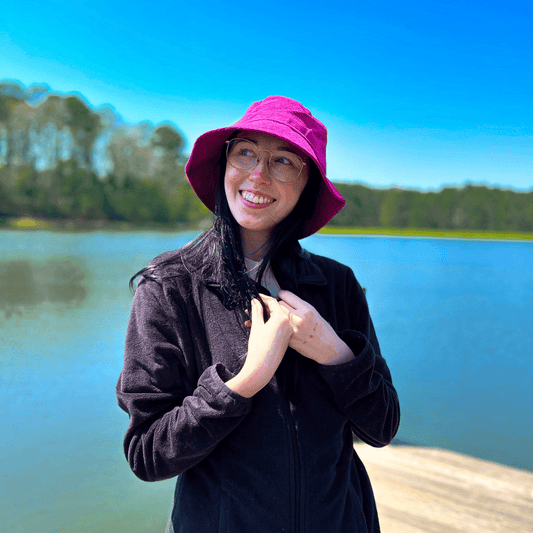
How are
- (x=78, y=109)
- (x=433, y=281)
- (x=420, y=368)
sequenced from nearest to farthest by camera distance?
(x=420, y=368)
(x=433, y=281)
(x=78, y=109)

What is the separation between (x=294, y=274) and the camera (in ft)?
3.48

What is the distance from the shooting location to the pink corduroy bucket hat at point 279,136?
0.93 metres

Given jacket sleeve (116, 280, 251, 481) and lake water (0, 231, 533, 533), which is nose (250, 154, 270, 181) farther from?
lake water (0, 231, 533, 533)

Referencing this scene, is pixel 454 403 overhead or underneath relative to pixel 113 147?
underneath

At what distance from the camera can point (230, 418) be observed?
81cm

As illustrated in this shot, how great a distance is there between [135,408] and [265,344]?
0.89 feet

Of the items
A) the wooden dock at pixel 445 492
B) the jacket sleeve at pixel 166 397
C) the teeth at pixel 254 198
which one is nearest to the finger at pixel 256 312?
the jacket sleeve at pixel 166 397

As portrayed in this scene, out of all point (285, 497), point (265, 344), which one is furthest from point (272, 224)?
point (285, 497)

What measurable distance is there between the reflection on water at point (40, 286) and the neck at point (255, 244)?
29.1 ft

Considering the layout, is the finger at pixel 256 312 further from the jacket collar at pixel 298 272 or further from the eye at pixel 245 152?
the eye at pixel 245 152

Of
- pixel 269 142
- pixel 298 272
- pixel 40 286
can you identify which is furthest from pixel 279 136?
pixel 40 286

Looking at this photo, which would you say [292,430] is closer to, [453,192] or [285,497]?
[285,497]

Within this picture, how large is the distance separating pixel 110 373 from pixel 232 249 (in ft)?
19.9

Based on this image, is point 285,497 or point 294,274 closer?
point 285,497
